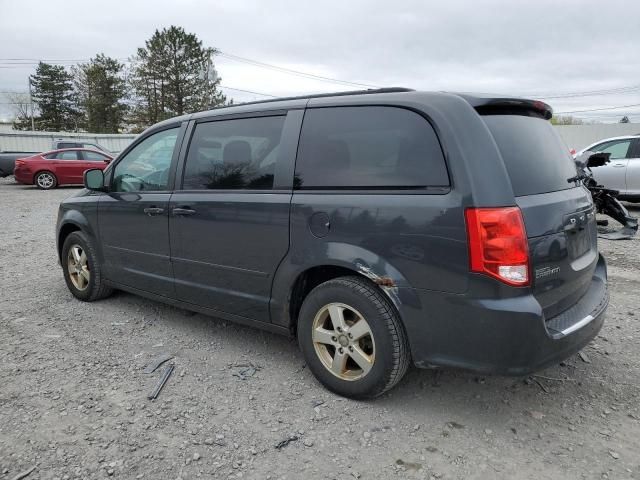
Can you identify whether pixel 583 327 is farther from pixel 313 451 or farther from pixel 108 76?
pixel 108 76

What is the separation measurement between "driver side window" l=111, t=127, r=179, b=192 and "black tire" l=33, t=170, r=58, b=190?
48.3 feet

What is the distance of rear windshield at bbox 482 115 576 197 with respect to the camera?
98.5 inches

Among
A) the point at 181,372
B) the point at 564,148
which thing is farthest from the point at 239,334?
the point at 564,148

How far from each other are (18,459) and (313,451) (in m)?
1.45

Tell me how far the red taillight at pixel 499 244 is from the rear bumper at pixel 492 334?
0.13 metres

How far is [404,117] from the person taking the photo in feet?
8.61

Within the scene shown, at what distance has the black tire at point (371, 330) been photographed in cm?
263

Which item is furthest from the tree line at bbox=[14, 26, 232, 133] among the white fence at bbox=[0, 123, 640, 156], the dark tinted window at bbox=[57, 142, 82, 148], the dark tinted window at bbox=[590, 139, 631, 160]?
the dark tinted window at bbox=[590, 139, 631, 160]

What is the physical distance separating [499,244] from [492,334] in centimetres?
44

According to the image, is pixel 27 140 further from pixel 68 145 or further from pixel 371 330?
pixel 371 330

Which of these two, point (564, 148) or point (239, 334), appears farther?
point (239, 334)

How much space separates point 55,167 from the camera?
16.8 metres

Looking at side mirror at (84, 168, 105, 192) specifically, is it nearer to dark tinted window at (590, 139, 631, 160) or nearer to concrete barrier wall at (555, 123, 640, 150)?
dark tinted window at (590, 139, 631, 160)

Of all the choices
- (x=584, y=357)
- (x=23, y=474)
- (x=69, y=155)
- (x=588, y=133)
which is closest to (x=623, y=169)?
(x=584, y=357)
